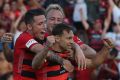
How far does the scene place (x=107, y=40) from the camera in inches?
261

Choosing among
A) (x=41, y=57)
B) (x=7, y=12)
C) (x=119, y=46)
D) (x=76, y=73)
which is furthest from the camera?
(x=7, y=12)

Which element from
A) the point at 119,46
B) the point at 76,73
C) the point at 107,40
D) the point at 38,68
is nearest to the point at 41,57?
the point at 38,68

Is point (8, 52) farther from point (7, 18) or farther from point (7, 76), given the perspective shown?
point (7, 18)

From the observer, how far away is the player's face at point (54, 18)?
24.3 feet

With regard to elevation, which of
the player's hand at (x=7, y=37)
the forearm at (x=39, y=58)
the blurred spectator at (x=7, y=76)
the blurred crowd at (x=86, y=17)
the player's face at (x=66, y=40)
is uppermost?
the blurred crowd at (x=86, y=17)

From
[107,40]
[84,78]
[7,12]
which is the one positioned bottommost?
[84,78]

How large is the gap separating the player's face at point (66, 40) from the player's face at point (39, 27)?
0.36 meters

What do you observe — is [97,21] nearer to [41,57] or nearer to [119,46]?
[119,46]

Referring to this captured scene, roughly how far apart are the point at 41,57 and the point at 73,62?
1.88 ft

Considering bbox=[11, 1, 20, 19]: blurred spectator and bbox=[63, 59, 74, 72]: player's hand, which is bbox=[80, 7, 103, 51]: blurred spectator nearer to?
bbox=[11, 1, 20, 19]: blurred spectator

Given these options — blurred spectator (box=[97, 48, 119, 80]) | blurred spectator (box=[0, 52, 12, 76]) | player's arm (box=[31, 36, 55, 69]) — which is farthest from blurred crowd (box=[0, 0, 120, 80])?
player's arm (box=[31, 36, 55, 69])

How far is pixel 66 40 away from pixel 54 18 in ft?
2.79

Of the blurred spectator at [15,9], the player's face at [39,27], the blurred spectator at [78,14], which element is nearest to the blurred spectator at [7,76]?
the blurred spectator at [15,9]

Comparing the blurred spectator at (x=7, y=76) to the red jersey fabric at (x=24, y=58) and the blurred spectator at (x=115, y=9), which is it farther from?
the red jersey fabric at (x=24, y=58)
